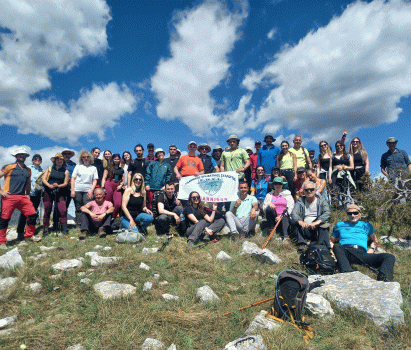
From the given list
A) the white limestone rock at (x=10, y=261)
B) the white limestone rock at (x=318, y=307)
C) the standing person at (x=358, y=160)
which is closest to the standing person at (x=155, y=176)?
the white limestone rock at (x=10, y=261)

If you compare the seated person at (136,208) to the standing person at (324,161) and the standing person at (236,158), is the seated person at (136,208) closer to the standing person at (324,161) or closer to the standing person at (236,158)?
the standing person at (236,158)

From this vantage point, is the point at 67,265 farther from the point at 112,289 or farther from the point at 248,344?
the point at 248,344

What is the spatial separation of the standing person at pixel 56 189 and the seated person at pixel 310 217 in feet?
24.7

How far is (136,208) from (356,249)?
662 centimetres

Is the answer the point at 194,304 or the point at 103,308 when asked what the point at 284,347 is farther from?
the point at 103,308

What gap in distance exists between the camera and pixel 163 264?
5449 millimetres

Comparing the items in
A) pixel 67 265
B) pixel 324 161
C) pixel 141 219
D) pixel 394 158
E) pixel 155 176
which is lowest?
pixel 67 265

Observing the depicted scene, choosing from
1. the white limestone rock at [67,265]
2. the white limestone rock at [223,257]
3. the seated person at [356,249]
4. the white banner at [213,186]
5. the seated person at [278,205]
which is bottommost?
the white limestone rock at [67,265]

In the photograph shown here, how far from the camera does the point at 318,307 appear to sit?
3.60 metres

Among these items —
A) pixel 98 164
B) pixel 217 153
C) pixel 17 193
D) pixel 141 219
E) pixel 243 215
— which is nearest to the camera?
pixel 17 193

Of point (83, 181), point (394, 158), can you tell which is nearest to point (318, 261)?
point (394, 158)

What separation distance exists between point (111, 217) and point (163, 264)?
155 inches

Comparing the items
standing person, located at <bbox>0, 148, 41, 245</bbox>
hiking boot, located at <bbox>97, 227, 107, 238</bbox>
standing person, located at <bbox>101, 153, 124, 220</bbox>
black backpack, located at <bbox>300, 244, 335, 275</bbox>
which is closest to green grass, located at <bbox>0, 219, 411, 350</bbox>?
black backpack, located at <bbox>300, 244, 335, 275</bbox>

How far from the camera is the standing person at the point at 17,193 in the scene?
289 inches
